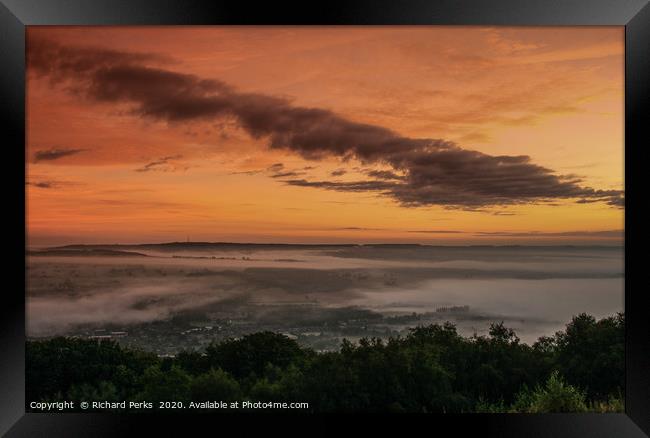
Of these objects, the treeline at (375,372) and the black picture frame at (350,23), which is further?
the treeline at (375,372)

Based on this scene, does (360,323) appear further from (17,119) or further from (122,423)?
(17,119)

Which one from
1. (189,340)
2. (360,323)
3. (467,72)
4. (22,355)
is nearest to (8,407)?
(22,355)

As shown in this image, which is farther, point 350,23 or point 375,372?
point 375,372

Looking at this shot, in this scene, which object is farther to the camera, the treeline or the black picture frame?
the treeline
